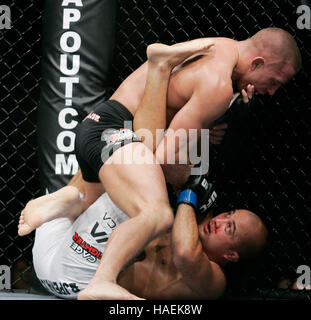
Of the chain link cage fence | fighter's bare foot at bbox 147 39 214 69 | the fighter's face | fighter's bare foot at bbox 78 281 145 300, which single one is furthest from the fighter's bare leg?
the chain link cage fence

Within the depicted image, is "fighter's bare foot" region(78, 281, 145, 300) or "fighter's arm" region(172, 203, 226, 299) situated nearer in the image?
"fighter's bare foot" region(78, 281, 145, 300)

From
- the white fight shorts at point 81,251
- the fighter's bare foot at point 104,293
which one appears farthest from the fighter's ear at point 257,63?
the fighter's bare foot at point 104,293

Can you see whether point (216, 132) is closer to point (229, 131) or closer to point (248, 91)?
point (248, 91)

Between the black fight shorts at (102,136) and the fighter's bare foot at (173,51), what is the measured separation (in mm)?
218

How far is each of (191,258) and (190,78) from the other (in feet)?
2.11

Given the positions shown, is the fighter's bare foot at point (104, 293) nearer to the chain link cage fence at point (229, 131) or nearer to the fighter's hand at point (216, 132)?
the fighter's hand at point (216, 132)

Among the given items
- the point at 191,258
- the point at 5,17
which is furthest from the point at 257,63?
the point at 5,17

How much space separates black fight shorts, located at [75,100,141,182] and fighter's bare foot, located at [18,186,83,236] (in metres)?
0.09

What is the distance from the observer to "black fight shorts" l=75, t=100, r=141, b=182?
1521mm

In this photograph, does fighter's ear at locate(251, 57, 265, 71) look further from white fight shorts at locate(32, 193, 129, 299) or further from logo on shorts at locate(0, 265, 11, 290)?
logo on shorts at locate(0, 265, 11, 290)

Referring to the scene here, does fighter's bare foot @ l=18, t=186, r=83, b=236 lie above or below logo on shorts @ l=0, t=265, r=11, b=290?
above
